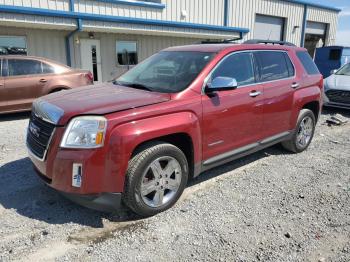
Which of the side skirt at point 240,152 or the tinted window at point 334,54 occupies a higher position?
the tinted window at point 334,54

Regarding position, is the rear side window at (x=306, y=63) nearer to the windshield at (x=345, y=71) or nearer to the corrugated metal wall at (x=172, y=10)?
the windshield at (x=345, y=71)

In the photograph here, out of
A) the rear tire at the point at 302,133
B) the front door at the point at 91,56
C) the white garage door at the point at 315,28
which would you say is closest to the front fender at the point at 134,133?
the rear tire at the point at 302,133

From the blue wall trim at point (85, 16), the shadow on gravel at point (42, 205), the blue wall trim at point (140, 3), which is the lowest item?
the shadow on gravel at point (42, 205)

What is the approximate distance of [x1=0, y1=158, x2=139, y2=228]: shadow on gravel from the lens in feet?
11.4

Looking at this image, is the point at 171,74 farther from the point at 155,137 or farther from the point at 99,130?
the point at 99,130

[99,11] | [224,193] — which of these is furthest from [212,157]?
[99,11]

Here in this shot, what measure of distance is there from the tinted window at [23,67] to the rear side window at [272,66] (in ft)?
19.9

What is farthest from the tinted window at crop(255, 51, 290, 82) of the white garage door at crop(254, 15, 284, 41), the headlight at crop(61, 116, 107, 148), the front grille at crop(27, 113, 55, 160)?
the white garage door at crop(254, 15, 284, 41)

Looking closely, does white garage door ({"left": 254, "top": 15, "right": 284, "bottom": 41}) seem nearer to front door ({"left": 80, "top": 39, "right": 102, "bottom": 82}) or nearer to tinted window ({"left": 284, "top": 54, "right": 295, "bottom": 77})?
front door ({"left": 80, "top": 39, "right": 102, "bottom": 82})

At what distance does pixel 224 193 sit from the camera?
4.13m

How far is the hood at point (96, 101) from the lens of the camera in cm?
318

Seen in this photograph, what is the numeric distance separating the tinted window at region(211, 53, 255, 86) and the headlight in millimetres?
1582

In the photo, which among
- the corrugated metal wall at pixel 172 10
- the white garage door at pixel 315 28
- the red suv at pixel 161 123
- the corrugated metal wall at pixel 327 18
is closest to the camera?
the red suv at pixel 161 123

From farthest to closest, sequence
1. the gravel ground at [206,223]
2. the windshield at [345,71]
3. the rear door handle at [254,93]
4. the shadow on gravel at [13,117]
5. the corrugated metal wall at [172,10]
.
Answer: the corrugated metal wall at [172,10] < the windshield at [345,71] < the shadow on gravel at [13,117] < the rear door handle at [254,93] < the gravel ground at [206,223]
